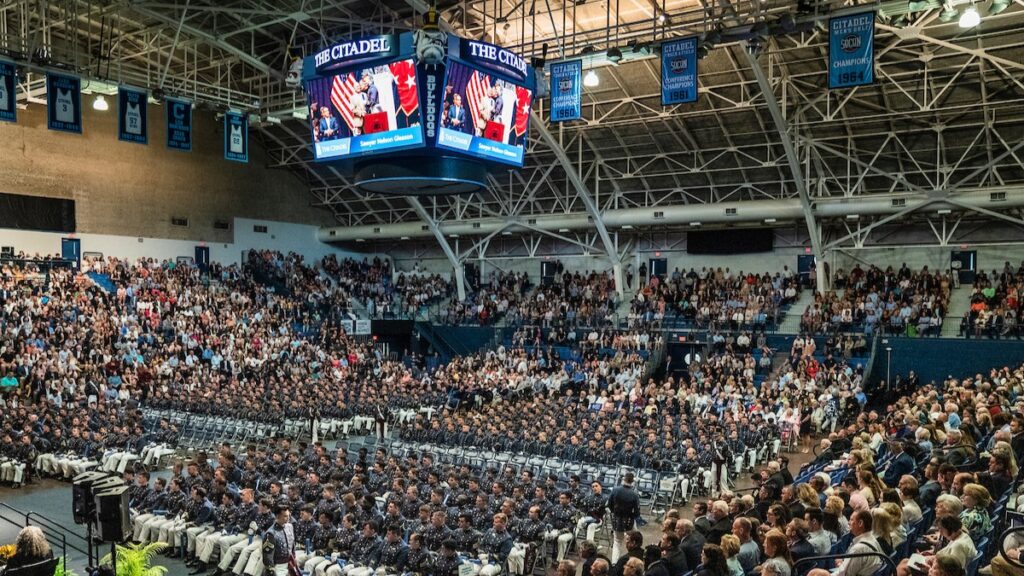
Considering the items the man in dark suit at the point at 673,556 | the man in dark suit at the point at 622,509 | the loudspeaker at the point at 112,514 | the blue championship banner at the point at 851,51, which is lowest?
the man in dark suit at the point at 622,509

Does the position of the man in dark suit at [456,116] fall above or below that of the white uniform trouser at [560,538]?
above

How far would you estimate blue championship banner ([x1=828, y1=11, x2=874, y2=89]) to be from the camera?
57.0 ft

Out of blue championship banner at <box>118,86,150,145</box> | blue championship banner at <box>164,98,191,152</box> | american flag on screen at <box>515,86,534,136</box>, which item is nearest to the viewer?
american flag on screen at <box>515,86,534,136</box>

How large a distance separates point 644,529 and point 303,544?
654cm

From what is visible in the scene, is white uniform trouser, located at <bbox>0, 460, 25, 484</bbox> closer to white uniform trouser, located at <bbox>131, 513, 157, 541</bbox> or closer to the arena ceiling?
white uniform trouser, located at <bbox>131, 513, 157, 541</bbox>

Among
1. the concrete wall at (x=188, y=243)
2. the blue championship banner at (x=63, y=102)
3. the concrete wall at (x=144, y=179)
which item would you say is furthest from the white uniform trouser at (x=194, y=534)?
the concrete wall at (x=144, y=179)

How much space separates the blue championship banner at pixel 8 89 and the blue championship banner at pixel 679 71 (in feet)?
58.3

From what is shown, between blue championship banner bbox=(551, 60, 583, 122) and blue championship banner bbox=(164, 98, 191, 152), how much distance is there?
12439 millimetres

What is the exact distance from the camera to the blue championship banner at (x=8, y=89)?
75.6 ft

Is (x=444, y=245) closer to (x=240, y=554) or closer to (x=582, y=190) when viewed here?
(x=582, y=190)

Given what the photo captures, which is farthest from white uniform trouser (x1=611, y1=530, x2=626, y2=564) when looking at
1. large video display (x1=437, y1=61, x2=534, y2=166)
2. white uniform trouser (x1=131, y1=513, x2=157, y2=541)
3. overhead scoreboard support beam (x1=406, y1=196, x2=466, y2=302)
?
overhead scoreboard support beam (x1=406, y1=196, x2=466, y2=302)

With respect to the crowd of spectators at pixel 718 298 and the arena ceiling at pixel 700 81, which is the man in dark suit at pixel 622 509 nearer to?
the arena ceiling at pixel 700 81

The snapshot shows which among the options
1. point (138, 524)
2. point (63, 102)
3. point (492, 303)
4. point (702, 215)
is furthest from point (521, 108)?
point (492, 303)

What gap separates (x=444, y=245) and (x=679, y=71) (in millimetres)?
23214
